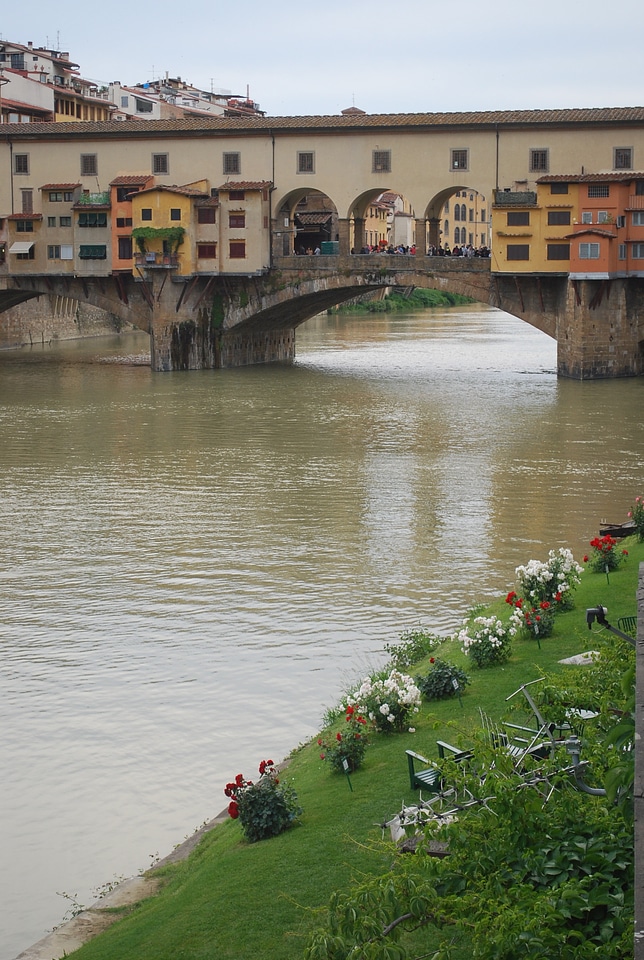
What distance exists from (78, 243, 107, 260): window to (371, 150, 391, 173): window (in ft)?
30.4

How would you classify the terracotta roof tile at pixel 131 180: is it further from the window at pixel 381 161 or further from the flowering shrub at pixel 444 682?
the flowering shrub at pixel 444 682

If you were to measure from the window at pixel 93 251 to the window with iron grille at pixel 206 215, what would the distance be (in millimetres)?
3507

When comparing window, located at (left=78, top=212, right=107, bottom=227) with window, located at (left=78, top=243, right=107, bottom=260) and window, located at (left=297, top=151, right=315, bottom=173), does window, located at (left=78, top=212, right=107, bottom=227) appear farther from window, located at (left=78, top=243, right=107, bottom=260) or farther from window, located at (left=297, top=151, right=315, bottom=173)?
window, located at (left=297, top=151, right=315, bottom=173)

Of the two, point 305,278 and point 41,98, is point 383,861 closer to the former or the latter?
point 305,278

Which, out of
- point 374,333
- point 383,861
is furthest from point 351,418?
point 374,333

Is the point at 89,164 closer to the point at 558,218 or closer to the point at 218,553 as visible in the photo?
the point at 558,218

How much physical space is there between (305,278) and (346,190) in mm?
3053

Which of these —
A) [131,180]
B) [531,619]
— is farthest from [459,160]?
[531,619]

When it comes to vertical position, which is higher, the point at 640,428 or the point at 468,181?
the point at 468,181

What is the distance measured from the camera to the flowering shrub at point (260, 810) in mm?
8930

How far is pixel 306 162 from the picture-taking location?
4347 cm

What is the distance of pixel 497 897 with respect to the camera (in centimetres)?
608

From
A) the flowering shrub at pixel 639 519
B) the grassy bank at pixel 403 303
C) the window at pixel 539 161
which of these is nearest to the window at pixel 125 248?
the window at pixel 539 161

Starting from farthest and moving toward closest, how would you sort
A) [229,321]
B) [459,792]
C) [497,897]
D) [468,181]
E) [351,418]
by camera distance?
[229,321], [468,181], [351,418], [459,792], [497,897]
